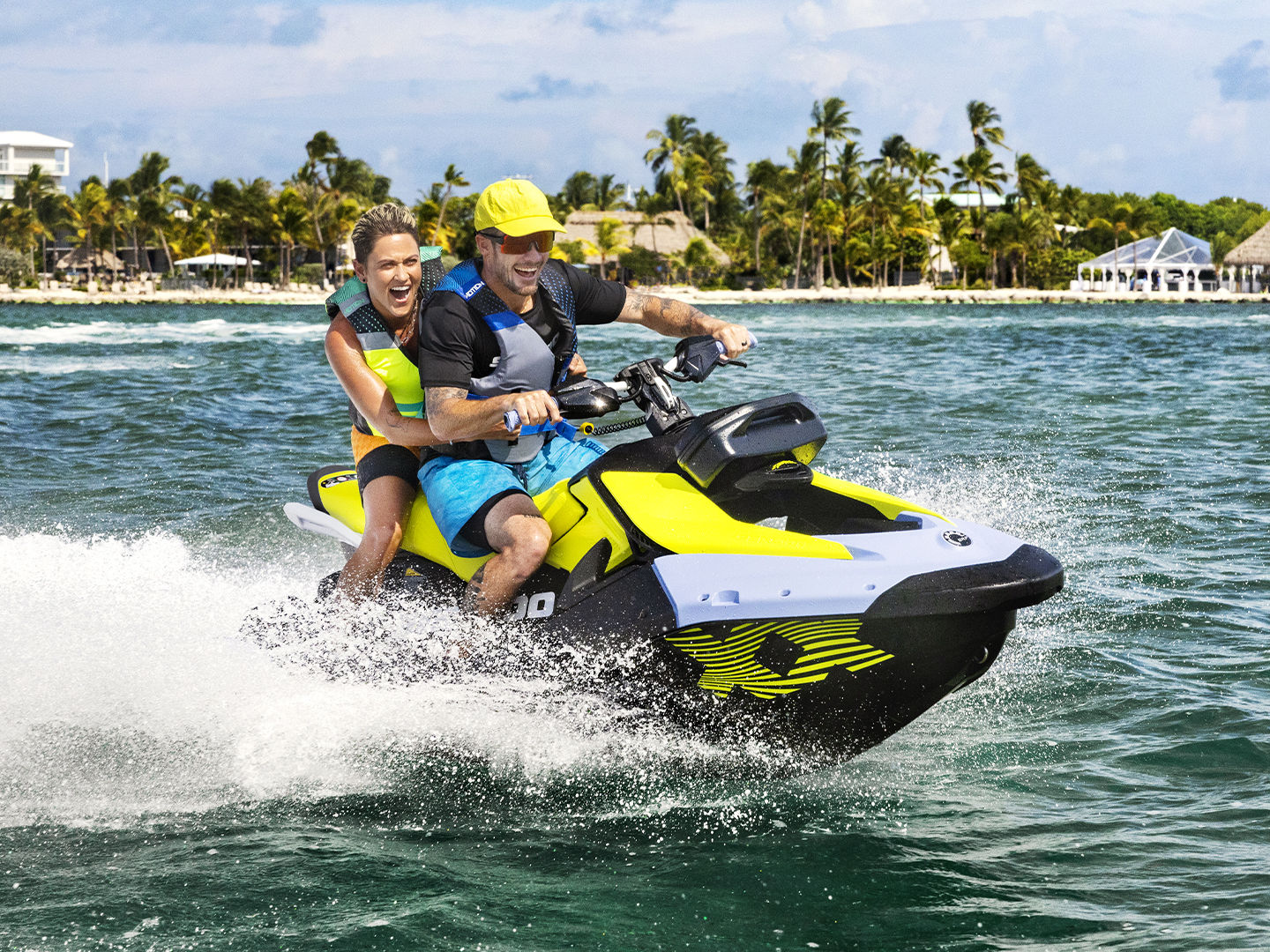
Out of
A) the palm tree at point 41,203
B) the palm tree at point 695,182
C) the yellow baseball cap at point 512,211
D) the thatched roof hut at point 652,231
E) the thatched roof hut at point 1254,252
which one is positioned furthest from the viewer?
the palm tree at point 41,203

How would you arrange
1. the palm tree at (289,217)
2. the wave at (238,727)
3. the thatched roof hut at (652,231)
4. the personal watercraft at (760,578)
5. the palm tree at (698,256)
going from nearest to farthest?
the personal watercraft at (760,578), the wave at (238,727), the palm tree at (698,256), the palm tree at (289,217), the thatched roof hut at (652,231)

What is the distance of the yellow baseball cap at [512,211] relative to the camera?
12.2ft

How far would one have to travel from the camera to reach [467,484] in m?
3.92

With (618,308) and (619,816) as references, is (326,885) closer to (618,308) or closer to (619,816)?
(619,816)

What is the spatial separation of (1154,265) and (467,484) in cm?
8938

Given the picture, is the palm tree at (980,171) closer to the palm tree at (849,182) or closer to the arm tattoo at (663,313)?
the palm tree at (849,182)

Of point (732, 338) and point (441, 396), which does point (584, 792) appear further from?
point (732, 338)

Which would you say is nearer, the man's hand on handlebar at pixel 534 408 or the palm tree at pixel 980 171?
the man's hand on handlebar at pixel 534 408

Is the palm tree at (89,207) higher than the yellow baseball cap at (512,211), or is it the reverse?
the palm tree at (89,207)

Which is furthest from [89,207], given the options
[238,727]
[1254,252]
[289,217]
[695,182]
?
[238,727]

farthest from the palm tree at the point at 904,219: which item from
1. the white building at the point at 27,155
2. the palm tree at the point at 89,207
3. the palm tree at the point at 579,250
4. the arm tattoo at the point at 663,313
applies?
the white building at the point at 27,155

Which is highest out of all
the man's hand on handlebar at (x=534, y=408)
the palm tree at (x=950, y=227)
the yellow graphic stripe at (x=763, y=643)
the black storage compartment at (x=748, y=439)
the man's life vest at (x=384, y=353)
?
the palm tree at (x=950, y=227)

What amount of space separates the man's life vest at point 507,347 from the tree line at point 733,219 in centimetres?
7229

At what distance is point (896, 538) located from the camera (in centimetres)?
351
